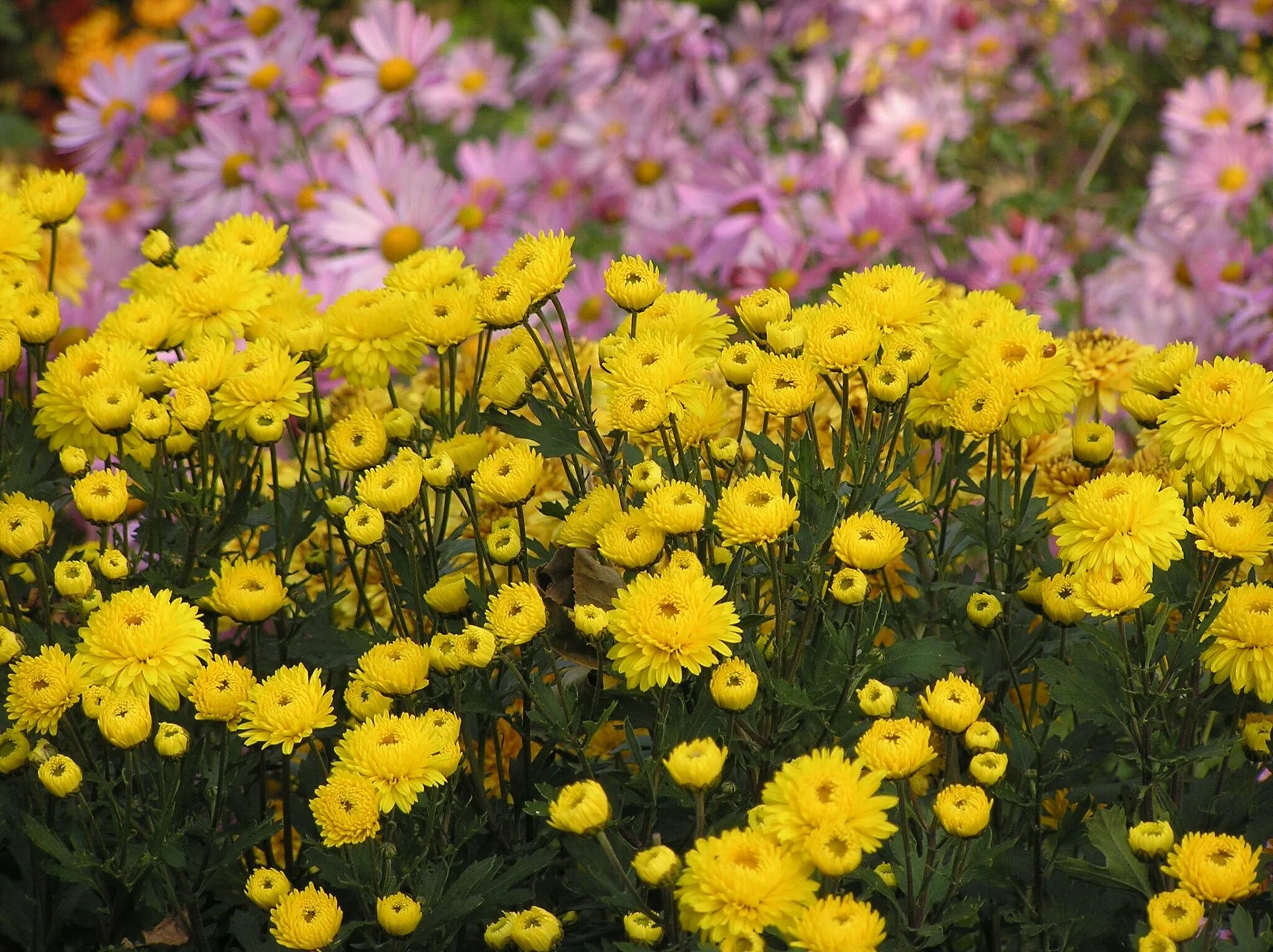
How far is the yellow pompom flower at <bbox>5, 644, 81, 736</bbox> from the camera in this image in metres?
1.23

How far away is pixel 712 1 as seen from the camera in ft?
18.9

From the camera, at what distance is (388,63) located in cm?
320

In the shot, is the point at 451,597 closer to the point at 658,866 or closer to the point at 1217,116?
the point at 658,866

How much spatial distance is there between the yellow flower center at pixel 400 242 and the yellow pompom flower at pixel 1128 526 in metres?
1.74

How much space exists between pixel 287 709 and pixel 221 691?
0.07 m

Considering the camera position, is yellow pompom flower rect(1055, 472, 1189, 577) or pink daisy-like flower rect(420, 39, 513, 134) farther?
pink daisy-like flower rect(420, 39, 513, 134)

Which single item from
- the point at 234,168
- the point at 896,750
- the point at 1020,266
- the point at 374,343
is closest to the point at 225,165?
the point at 234,168

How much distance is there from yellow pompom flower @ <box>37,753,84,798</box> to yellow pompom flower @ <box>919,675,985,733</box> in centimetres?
70

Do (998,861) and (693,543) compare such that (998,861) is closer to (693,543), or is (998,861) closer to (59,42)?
(693,543)

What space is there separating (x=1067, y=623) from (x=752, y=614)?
0.28m

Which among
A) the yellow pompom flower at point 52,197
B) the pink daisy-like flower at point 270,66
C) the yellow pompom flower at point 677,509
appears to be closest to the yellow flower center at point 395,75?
the pink daisy-like flower at point 270,66

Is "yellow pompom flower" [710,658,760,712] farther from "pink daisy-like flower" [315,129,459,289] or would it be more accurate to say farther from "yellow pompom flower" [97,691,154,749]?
"pink daisy-like flower" [315,129,459,289]

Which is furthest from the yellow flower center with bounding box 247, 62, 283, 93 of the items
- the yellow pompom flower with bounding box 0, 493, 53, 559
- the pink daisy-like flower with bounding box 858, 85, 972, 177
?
the yellow pompom flower with bounding box 0, 493, 53, 559

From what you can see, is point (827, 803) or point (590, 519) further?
point (590, 519)
